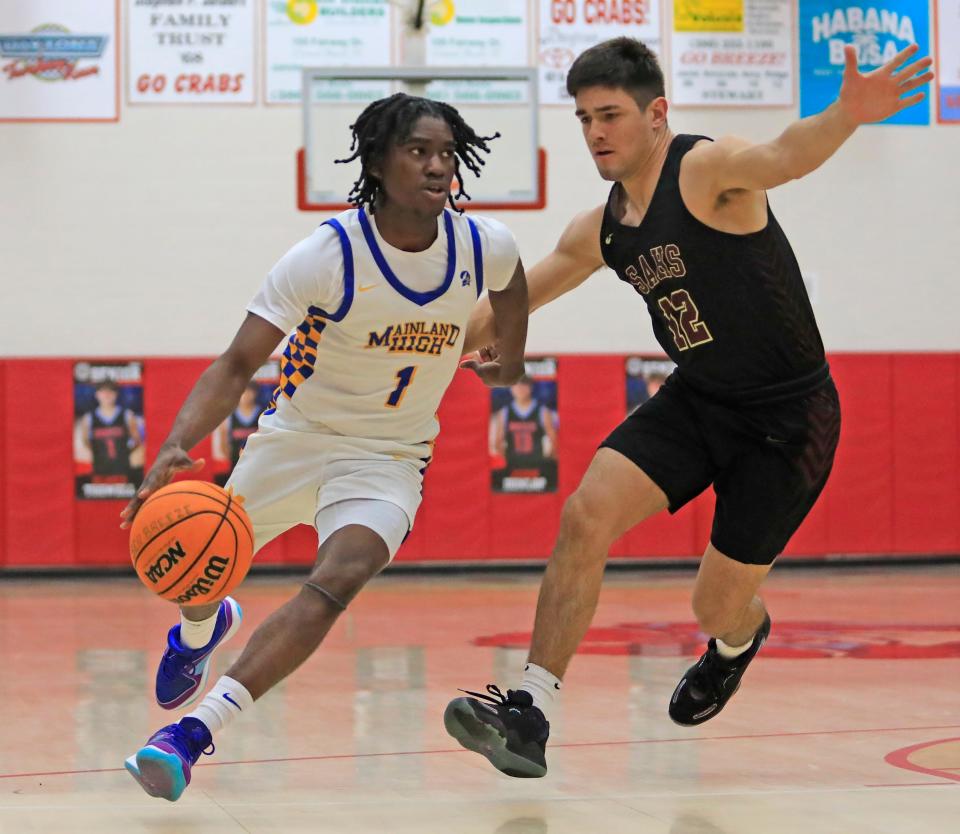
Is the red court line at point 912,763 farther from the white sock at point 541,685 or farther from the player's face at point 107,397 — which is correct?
the player's face at point 107,397

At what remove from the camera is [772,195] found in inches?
537

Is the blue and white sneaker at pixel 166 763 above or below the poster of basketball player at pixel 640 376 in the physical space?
below

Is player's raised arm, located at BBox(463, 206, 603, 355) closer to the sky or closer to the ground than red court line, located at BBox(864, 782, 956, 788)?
closer to the sky

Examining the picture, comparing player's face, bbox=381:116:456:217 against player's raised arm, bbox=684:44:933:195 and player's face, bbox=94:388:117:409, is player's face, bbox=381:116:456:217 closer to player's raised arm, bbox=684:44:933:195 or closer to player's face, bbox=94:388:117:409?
player's raised arm, bbox=684:44:933:195

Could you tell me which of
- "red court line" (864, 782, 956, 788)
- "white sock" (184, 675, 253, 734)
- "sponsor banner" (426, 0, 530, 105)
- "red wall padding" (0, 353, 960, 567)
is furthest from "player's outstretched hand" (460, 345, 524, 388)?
"sponsor banner" (426, 0, 530, 105)

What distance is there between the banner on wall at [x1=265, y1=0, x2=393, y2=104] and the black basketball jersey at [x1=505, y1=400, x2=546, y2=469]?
3353 mm

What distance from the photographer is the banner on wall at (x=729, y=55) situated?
1366cm

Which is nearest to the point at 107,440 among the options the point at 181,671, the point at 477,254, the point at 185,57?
the point at 185,57

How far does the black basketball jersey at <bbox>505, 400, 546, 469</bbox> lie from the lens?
1327 cm

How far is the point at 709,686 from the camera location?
213 inches

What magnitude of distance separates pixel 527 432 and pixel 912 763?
8366 millimetres

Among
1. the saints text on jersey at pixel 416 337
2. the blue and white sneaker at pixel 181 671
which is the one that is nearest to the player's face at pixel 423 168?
the saints text on jersey at pixel 416 337

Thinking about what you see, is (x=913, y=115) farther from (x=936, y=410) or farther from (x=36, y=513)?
(x=36, y=513)

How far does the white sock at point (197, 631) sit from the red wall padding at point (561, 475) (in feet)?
23.9
